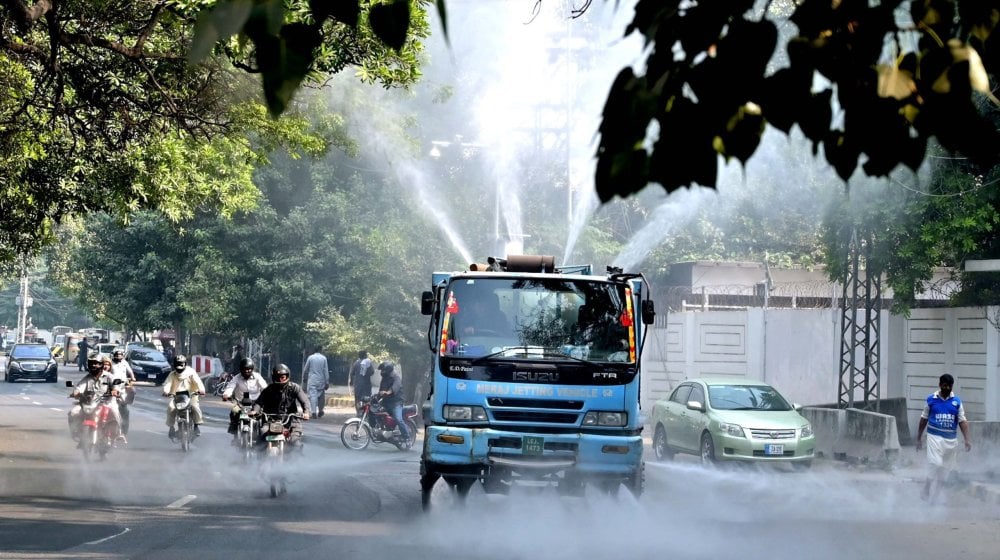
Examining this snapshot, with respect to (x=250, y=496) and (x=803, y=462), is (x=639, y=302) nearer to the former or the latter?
(x=250, y=496)

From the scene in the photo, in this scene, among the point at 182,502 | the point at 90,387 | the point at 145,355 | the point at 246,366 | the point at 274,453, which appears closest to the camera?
the point at 182,502

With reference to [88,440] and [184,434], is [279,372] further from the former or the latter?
[184,434]

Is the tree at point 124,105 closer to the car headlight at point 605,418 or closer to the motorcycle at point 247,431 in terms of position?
the motorcycle at point 247,431

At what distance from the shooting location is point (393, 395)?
Result: 71.9 feet

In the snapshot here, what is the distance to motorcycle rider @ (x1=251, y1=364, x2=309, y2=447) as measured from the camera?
575 inches

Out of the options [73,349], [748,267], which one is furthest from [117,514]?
[73,349]

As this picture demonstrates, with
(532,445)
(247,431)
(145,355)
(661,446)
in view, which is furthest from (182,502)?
(145,355)

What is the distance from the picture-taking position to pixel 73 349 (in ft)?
262

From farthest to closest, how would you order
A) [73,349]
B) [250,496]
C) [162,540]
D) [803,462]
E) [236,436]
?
[73,349], [803,462], [236,436], [250,496], [162,540]

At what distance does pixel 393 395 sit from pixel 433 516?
30.3 ft

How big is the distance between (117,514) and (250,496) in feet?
7.05

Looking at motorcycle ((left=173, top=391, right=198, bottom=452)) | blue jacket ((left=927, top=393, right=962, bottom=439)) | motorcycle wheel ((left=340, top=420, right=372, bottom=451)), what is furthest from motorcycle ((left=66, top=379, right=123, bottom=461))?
blue jacket ((left=927, top=393, right=962, bottom=439))

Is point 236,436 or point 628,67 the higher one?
point 628,67

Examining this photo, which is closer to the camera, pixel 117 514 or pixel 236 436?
pixel 117 514
